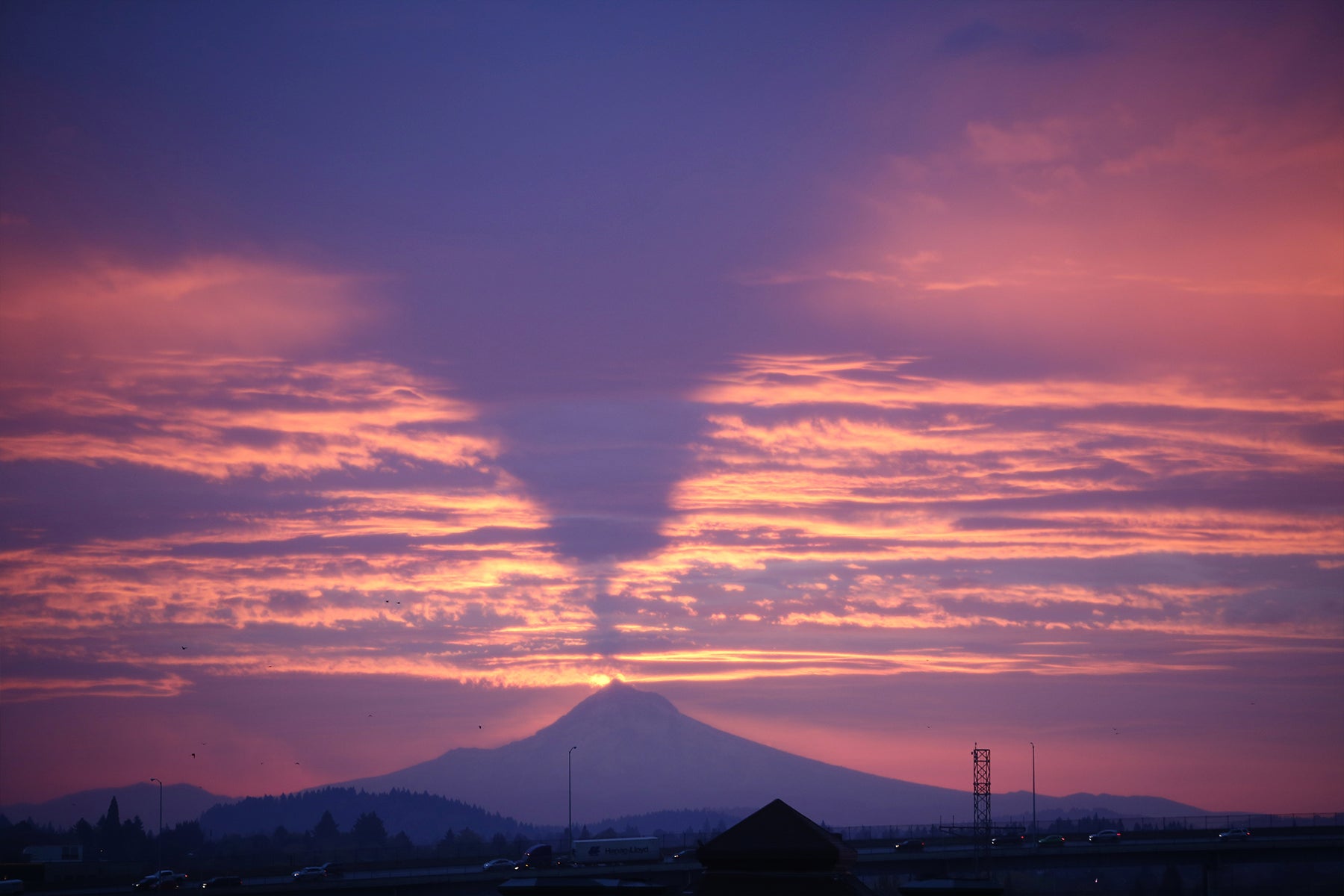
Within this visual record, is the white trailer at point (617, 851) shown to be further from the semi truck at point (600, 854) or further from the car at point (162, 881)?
the car at point (162, 881)

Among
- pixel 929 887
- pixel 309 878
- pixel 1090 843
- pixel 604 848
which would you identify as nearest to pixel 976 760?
pixel 1090 843

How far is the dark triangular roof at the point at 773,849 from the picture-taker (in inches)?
1299

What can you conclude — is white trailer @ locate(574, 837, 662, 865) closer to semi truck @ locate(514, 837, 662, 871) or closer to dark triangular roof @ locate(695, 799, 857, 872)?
semi truck @ locate(514, 837, 662, 871)

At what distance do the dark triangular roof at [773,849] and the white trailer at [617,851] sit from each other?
120 metres

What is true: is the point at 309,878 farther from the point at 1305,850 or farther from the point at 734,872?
the point at 1305,850

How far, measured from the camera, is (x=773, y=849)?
3312 centimetres

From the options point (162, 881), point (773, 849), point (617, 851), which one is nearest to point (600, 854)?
point (617, 851)

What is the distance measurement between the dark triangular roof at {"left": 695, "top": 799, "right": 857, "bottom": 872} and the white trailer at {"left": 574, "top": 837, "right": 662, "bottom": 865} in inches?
4707

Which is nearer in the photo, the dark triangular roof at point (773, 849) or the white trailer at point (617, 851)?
the dark triangular roof at point (773, 849)

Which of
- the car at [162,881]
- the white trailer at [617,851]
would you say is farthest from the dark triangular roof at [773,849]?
the white trailer at [617,851]

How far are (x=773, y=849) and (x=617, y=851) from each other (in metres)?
134

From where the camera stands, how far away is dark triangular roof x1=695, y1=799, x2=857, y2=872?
33.0 m

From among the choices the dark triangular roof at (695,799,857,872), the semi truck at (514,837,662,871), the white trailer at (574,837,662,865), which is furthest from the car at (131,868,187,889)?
the dark triangular roof at (695,799,857,872)

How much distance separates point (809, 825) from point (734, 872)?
8.52ft
